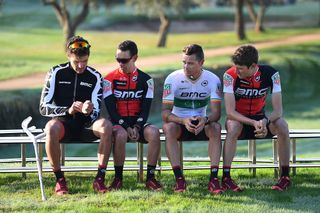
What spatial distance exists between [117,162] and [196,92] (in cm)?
111

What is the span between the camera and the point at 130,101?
8.05 meters

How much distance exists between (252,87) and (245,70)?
0.26 metres

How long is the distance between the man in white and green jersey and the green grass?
0.31 m

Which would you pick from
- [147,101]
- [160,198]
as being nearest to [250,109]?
[147,101]

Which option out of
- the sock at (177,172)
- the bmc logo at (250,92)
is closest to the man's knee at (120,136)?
the sock at (177,172)

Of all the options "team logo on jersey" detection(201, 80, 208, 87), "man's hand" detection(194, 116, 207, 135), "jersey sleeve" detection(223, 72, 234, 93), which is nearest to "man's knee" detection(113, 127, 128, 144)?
"man's hand" detection(194, 116, 207, 135)

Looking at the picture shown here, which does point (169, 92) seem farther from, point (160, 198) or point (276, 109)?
point (160, 198)

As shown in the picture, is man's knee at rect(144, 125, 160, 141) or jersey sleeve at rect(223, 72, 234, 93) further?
jersey sleeve at rect(223, 72, 234, 93)

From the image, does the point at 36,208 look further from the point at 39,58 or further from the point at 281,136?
the point at 39,58

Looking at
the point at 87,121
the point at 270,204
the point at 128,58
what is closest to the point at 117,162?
the point at 87,121

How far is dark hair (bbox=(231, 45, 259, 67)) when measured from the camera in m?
7.77

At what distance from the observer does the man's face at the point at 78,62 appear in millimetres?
7844

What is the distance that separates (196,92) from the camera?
26.5 feet

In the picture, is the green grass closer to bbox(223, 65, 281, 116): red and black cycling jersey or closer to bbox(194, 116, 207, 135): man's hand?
bbox(194, 116, 207, 135): man's hand
